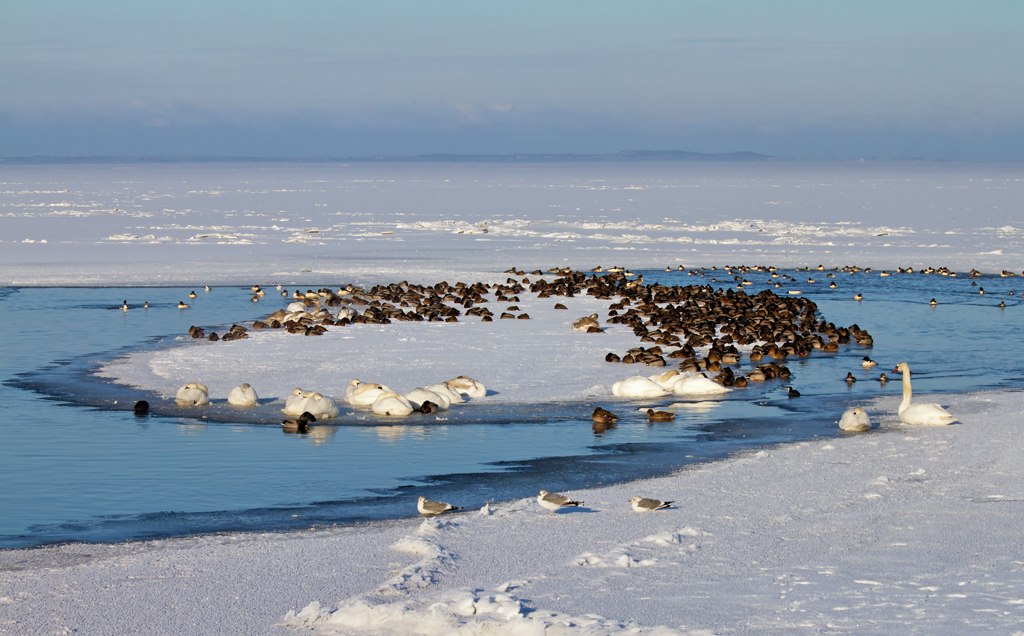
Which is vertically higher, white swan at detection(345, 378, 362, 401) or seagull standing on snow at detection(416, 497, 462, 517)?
white swan at detection(345, 378, 362, 401)

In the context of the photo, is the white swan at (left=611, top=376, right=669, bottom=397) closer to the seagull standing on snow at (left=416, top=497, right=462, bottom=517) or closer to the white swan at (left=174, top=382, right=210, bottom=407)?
the white swan at (left=174, top=382, right=210, bottom=407)

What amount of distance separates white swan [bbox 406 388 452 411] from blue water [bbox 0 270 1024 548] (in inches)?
10.4

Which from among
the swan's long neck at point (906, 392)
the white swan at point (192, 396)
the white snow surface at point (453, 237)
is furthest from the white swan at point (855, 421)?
the white snow surface at point (453, 237)

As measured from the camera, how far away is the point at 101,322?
2147 centimetres

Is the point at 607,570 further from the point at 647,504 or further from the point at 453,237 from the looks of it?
the point at 453,237

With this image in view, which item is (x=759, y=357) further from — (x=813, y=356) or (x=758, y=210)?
(x=758, y=210)

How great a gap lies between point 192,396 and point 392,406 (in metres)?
2.55

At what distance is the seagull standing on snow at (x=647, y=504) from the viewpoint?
28.4ft

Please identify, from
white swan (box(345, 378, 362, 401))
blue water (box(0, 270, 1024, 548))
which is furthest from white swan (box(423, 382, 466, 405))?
white swan (box(345, 378, 362, 401))

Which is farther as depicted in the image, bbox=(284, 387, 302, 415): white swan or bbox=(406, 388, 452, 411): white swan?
bbox=(406, 388, 452, 411): white swan

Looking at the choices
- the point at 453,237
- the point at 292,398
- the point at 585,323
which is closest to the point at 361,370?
the point at 292,398

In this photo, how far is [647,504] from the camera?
8.65m

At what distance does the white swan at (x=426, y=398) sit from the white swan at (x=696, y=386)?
3140mm

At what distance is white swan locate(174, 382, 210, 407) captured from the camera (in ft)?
44.7
